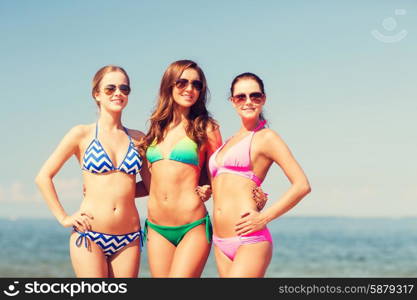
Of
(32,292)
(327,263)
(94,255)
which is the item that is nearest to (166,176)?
(94,255)

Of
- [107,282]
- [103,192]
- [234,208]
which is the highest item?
[103,192]

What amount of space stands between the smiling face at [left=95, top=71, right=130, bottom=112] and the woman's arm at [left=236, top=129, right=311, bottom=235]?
2.11 m

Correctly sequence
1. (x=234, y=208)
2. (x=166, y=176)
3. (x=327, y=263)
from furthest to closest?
(x=327, y=263) → (x=166, y=176) → (x=234, y=208)

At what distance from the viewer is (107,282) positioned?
317 inches

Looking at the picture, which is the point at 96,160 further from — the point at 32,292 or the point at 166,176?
the point at 32,292

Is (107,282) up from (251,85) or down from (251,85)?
down

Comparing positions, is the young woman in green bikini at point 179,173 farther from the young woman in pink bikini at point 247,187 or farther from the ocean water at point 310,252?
the ocean water at point 310,252

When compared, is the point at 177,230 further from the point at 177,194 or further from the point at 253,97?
the point at 253,97

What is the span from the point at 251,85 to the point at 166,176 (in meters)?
1.68

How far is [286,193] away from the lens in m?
7.59

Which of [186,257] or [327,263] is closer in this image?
[186,257]

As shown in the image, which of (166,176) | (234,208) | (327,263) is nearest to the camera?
(234,208)

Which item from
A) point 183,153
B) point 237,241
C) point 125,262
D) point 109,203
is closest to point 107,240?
point 125,262

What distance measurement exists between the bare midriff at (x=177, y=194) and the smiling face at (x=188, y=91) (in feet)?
2.87
